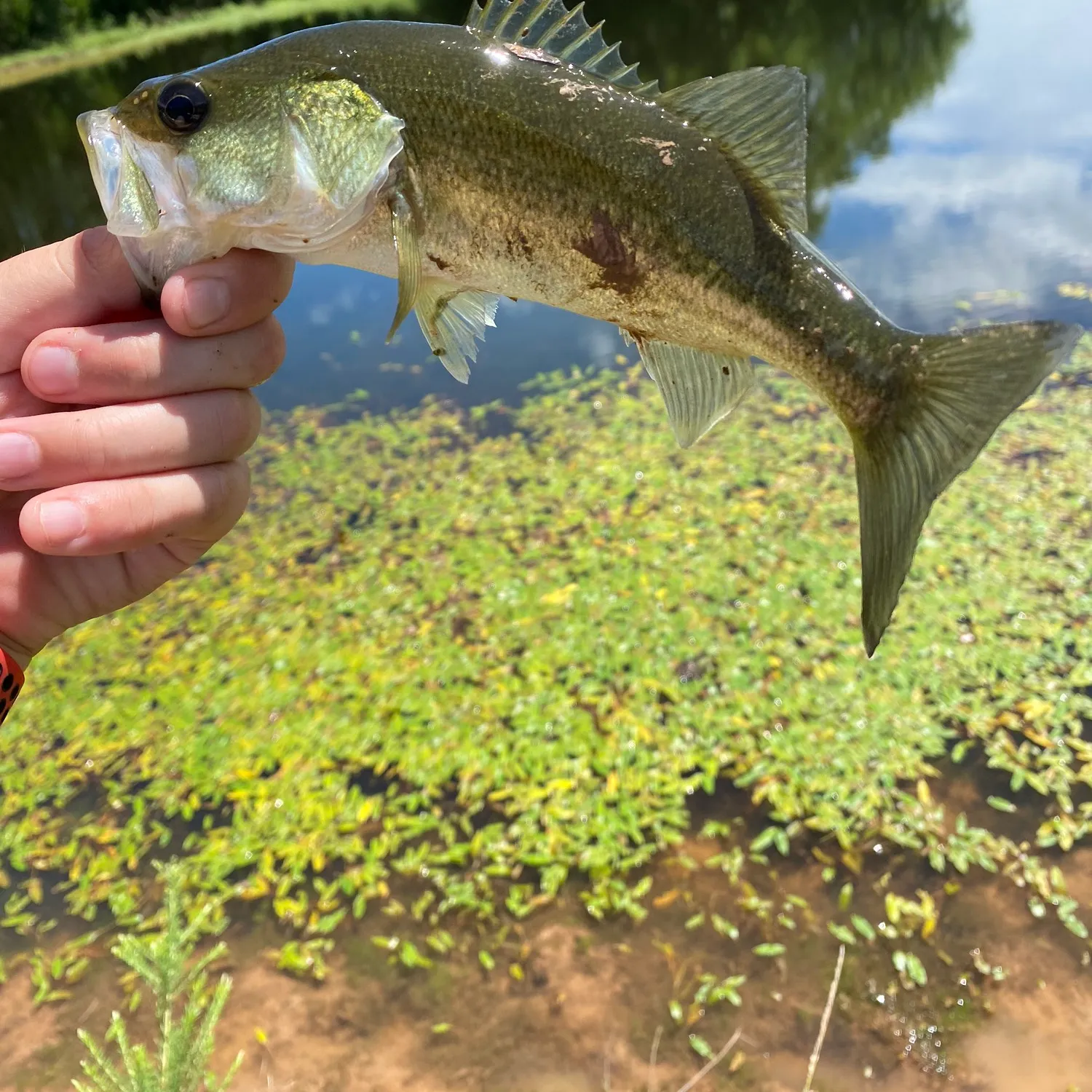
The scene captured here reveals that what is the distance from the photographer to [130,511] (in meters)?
1.58

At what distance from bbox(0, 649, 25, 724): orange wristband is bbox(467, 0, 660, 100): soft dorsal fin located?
158cm

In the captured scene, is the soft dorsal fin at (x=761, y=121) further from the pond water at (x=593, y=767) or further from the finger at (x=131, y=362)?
the pond water at (x=593, y=767)

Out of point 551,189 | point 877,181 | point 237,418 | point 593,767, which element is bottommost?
point 593,767

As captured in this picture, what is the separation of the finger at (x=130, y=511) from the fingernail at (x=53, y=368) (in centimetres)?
19

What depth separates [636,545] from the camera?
557 centimetres

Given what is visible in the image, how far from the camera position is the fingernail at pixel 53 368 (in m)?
1.50

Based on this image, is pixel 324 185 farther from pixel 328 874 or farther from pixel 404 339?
pixel 404 339

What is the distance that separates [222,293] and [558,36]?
715 mm

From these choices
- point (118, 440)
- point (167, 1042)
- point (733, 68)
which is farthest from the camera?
point (733, 68)

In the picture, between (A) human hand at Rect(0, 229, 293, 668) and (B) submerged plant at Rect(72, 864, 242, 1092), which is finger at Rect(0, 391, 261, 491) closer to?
(A) human hand at Rect(0, 229, 293, 668)

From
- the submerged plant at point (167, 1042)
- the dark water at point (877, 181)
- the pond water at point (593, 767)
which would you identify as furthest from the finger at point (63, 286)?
the dark water at point (877, 181)

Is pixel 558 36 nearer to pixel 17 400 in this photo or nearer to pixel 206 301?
pixel 206 301

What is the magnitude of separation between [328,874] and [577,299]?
3.49 m

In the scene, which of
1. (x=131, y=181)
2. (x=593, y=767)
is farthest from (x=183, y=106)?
(x=593, y=767)
